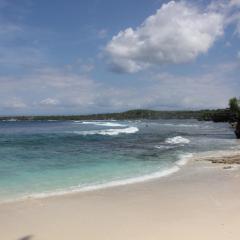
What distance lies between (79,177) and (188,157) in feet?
33.7

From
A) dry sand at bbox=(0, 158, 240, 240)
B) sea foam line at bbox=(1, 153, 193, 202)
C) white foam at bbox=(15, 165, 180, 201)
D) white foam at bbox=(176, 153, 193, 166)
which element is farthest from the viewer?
white foam at bbox=(176, 153, 193, 166)

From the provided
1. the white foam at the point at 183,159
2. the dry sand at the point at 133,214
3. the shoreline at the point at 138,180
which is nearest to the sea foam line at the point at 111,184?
the shoreline at the point at 138,180

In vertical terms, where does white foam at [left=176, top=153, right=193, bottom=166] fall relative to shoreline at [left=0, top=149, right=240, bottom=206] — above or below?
below

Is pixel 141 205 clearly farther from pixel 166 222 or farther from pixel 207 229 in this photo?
pixel 207 229

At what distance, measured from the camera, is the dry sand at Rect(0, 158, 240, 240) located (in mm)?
10164

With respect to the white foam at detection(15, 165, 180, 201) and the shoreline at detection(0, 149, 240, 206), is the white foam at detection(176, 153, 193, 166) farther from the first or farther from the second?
the white foam at detection(15, 165, 180, 201)

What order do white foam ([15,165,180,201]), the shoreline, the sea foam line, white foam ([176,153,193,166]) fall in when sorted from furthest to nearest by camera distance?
1. white foam ([176,153,193,166])
2. white foam ([15,165,180,201])
3. the sea foam line
4. the shoreline

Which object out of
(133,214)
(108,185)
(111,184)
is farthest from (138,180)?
(133,214)

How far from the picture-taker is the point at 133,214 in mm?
12039

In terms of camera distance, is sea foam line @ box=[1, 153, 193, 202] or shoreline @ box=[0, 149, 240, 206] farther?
sea foam line @ box=[1, 153, 193, 202]

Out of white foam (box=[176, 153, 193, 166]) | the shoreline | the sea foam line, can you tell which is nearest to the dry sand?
the shoreline

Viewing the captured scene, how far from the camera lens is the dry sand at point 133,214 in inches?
400

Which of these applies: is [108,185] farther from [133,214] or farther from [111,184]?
[133,214]

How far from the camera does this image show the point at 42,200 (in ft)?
46.8
